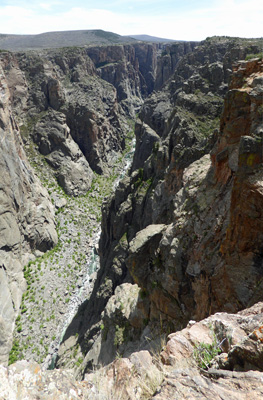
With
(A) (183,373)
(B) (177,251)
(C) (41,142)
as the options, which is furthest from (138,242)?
(C) (41,142)

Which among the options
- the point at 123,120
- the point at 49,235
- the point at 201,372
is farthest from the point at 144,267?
the point at 123,120

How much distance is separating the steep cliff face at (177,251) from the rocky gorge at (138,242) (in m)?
0.10

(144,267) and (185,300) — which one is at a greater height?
(185,300)

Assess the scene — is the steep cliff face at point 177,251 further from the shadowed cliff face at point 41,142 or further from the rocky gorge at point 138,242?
the shadowed cliff face at point 41,142

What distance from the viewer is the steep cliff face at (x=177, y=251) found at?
13.0m

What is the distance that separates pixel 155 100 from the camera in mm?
86688

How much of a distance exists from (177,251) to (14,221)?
121 feet

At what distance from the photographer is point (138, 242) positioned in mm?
20062

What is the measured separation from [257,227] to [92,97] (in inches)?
3863

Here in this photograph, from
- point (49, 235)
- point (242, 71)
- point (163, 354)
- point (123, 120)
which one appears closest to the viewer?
point (163, 354)

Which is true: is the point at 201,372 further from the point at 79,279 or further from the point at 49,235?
the point at 49,235

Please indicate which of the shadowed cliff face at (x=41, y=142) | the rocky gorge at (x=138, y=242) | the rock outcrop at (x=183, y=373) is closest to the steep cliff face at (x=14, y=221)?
the shadowed cliff face at (x=41, y=142)

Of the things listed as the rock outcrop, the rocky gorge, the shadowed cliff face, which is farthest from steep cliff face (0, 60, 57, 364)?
the rock outcrop

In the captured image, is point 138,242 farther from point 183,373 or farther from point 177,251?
point 183,373
